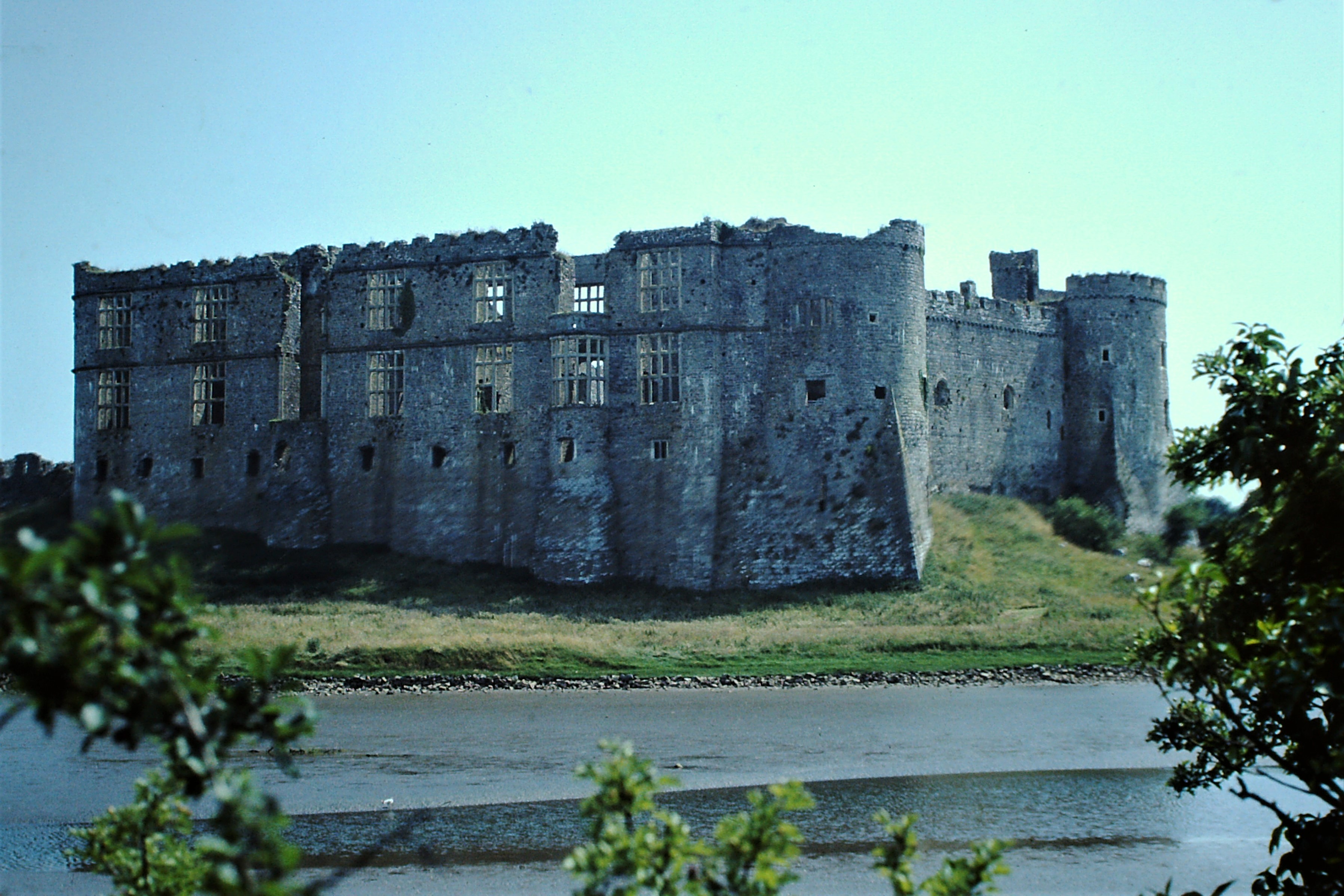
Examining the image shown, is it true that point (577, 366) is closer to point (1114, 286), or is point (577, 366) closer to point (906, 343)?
→ point (906, 343)

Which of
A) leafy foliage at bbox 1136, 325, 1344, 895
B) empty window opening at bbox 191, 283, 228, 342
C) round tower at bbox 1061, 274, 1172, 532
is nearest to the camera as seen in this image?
leafy foliage at bbox 1136, 325, 1344, 895

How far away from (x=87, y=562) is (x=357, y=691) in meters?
27.3

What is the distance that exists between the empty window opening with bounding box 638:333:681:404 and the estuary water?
13.7 m

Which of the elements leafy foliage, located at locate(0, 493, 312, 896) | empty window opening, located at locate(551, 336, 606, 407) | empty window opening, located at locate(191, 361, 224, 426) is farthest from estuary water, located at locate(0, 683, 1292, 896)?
empty window opening, located at locate(191, 361, 224, 426)

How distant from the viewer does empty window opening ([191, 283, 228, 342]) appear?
1864 inches

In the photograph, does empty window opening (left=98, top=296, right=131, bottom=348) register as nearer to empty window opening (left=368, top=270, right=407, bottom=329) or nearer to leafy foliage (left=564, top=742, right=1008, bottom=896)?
empty window opening (left=368, top=270, right=407, bottom=329)

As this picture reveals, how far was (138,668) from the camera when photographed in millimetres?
4508

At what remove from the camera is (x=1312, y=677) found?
7.56 m

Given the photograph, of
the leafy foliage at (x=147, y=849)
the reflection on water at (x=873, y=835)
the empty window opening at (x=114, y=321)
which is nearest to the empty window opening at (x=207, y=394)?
the empty window opening at (x=114, y=321)

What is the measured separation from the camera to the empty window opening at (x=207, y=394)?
47188mm

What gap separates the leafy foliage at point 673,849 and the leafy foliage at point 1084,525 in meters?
41.3

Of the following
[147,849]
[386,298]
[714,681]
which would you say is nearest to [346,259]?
[386,298]

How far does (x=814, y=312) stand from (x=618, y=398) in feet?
21.5

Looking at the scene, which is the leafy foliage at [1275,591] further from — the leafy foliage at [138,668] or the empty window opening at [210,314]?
the empty window opening at [210,314]
